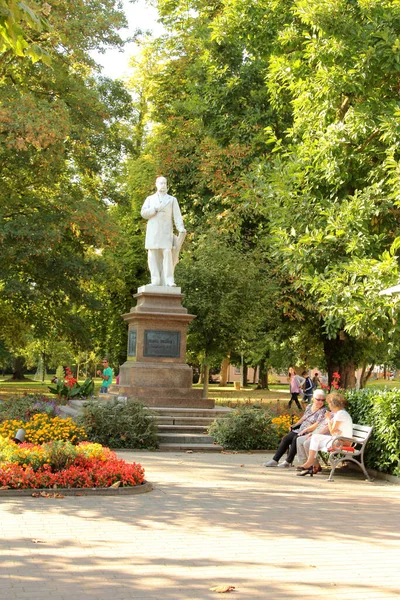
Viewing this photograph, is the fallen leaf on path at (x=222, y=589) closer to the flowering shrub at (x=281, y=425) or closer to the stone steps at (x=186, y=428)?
the stone steps at (x=186, y=428)

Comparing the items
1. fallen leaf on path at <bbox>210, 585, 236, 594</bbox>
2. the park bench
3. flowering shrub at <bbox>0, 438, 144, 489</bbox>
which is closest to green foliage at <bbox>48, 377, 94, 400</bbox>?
the park bench

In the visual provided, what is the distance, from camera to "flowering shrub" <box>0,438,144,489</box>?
368 inches

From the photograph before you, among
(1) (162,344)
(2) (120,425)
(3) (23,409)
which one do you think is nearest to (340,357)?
(1) (162,344)

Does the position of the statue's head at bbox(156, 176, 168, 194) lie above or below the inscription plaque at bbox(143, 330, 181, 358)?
above

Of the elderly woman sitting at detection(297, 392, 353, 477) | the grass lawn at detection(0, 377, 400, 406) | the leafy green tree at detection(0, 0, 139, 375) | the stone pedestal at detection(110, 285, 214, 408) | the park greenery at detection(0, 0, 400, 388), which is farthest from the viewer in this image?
the grass lawn at detection(0, 377, 400, 406)

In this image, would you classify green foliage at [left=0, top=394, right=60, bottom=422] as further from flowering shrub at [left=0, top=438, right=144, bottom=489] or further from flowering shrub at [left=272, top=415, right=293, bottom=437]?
flowering shrub at [left=0, top=438, right=144, bottom=489]

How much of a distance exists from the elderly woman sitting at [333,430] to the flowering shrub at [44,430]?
3497 mm

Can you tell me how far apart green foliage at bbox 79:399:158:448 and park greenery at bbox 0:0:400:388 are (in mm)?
4599

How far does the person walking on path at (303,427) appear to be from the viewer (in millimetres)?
12711

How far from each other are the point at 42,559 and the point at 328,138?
12.7 meters

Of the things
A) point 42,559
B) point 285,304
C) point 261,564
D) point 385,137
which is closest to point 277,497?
point 261,564

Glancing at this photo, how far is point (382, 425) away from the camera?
38.9 ft

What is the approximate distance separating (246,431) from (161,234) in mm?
5959

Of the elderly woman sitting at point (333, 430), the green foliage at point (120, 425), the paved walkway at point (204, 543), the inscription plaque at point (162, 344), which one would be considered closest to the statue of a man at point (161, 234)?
the inscription plaque at point (162, 344)
